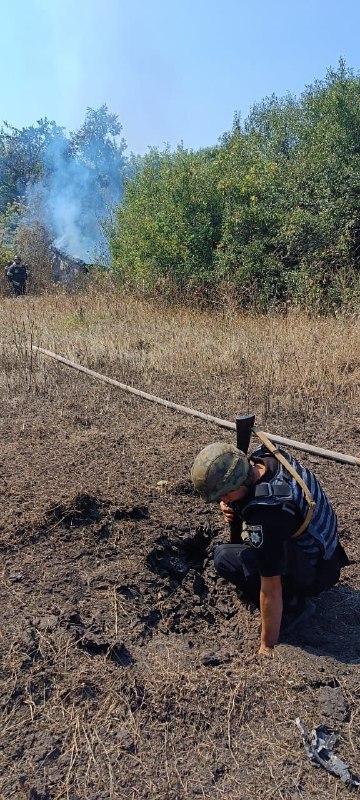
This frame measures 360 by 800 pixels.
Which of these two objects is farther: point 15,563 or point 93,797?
point 15,563

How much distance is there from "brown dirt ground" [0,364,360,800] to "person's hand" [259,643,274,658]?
0.04 metres

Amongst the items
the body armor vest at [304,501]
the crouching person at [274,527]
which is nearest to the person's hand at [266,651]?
the crouching person at [274,527]

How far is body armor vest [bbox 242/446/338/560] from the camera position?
8.26ft

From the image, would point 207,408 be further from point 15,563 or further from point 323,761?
point 323,761

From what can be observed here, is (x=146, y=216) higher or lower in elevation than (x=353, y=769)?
higher

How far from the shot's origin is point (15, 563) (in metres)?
3.32

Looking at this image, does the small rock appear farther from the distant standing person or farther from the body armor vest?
the distant standing person

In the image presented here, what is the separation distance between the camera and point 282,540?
8.34 feet

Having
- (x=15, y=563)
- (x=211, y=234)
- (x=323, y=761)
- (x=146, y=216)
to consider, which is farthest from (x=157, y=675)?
(x=146, y=216)

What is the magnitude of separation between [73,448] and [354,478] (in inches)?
87.2

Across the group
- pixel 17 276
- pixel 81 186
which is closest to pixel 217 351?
pixel 17 276

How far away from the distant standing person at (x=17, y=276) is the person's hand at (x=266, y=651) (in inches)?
635

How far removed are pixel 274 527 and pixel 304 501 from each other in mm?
193

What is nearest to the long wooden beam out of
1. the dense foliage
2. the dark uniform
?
the dark uniform
